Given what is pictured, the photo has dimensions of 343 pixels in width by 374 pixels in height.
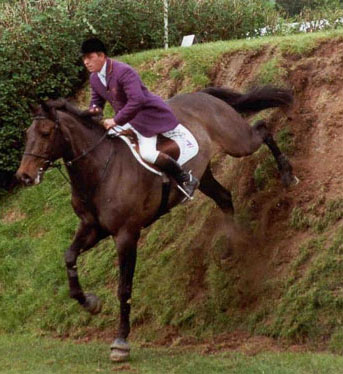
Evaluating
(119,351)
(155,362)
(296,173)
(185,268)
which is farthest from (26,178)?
(296,173)

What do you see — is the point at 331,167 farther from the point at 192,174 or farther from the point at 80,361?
the point at 80,361

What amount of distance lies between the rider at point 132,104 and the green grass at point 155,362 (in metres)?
1.76

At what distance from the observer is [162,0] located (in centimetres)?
1542

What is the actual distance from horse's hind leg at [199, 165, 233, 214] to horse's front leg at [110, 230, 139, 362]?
180cm

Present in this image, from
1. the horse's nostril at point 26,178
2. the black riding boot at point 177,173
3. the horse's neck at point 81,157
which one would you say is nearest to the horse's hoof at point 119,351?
the horse's neck at point 81,157

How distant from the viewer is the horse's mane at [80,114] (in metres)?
8.38

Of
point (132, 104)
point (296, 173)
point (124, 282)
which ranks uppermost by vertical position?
point (132, 104)

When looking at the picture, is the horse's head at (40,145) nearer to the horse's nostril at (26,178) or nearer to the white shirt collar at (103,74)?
the horse's nostril at (26,178)

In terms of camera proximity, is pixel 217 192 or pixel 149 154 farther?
pixel 217 192

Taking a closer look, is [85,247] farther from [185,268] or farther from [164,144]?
[185,268]

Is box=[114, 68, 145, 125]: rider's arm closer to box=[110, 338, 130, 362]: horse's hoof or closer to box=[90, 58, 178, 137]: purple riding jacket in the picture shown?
box=[90, 58, 178, 137]: purple riding jacket

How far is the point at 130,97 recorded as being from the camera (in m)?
8.24

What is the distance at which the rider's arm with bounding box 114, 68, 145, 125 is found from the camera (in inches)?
324

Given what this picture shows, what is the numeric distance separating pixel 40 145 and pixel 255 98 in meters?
3.27
